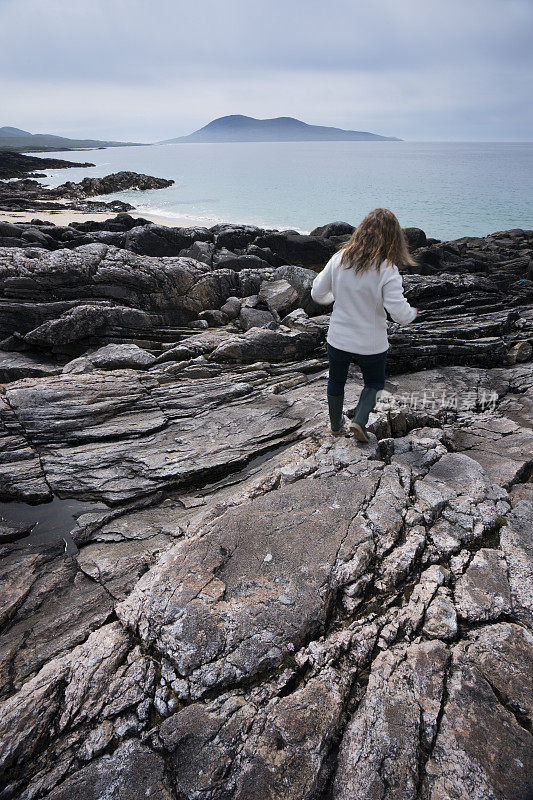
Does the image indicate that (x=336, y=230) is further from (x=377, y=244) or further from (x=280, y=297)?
(x=377, y=244)

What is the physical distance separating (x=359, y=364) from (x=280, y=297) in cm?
846

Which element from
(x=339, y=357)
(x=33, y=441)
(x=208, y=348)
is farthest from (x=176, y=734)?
(x=208, y=348)

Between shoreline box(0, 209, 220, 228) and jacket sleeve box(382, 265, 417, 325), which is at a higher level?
jacket sleeve box(382, 265, 417, 325)

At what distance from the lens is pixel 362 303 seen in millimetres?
5262

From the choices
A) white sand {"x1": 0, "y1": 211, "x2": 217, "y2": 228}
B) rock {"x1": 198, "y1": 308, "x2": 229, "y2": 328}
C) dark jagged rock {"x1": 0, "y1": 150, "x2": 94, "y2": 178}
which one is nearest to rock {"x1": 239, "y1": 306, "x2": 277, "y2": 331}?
rock {"x1": 198, "y1": 308, "x2": 229, "y2": 328}

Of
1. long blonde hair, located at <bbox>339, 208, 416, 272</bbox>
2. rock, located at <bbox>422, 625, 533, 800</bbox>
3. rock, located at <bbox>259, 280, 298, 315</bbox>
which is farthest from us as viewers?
rock, located at <bbox>259, 280, 298, 315</bbox>

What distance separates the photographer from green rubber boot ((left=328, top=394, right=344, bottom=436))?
6.31m

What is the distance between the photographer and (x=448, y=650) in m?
3.35

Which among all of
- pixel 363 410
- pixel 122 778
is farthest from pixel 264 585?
pixel 363 410

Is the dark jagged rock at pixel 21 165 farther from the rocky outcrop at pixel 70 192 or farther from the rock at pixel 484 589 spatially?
the rock at pixel 484 589

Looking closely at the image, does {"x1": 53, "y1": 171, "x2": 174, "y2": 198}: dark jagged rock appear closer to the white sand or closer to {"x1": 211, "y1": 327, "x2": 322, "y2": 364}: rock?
the white sand

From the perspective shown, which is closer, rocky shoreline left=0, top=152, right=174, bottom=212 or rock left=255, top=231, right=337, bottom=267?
rock left=255, top=231, right=337, bottom=267

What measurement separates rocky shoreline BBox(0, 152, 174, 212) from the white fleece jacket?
46.4 meters

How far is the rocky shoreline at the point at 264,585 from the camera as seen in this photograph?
2.81 m
